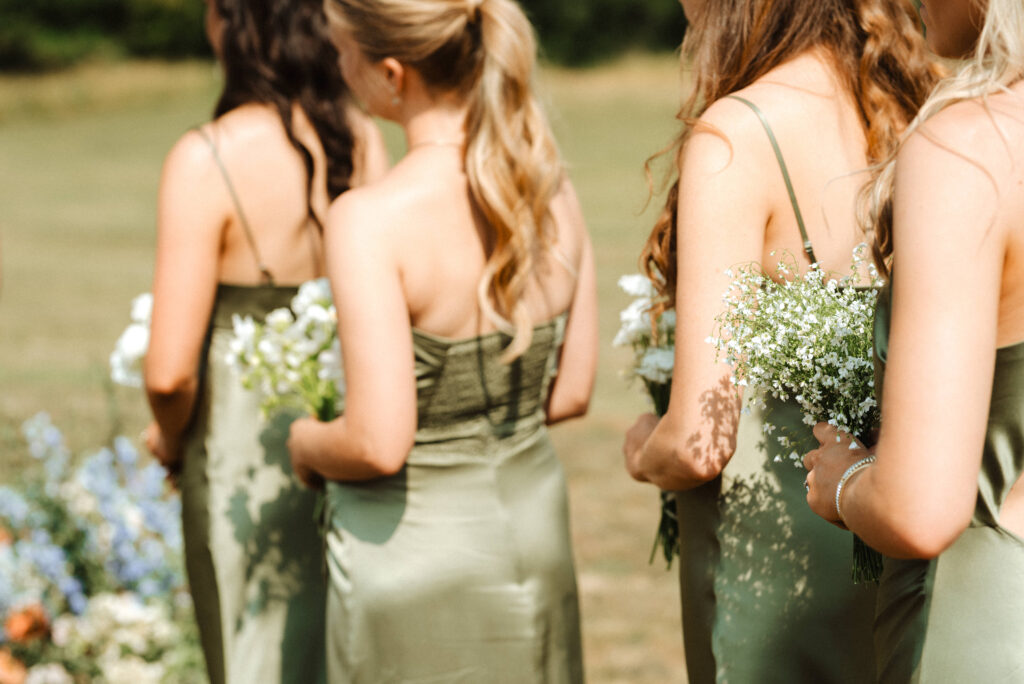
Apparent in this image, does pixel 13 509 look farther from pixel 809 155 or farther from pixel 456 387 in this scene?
pixel 809 155

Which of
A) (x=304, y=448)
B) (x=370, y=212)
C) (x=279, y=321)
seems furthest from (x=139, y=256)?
(x=370, y=212)

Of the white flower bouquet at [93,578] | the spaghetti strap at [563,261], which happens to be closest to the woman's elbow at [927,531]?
the spaghetti strap at [563,261]

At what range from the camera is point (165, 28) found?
4947cm

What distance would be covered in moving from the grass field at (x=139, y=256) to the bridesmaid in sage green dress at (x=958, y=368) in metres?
0.83

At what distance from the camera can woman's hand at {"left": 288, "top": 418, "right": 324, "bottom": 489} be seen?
102 inches

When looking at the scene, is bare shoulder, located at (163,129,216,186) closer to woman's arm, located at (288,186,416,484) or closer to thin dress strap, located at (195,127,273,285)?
thin dress strap, located at (195,127,273,285)

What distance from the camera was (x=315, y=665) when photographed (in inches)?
126

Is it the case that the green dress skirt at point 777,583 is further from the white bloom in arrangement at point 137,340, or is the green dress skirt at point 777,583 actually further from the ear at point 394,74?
the white bloom in arrangement at point 137,340

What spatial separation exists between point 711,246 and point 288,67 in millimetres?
1699

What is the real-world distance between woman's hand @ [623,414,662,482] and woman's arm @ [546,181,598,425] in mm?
503

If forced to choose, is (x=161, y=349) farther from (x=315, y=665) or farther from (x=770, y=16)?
(x=770, y=16)

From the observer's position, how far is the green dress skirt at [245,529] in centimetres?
308

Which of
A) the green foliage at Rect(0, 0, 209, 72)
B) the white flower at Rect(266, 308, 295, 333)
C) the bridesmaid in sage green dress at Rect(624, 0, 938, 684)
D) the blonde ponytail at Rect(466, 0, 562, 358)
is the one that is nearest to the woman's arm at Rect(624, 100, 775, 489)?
the bridesmaid in sage green dress at Rect(624, 0, 938, 684)

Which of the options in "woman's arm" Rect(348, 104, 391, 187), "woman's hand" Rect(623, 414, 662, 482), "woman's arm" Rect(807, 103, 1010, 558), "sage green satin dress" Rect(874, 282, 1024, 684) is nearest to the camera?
"woman's arm" Rect(807, 103, 1010, 558)
